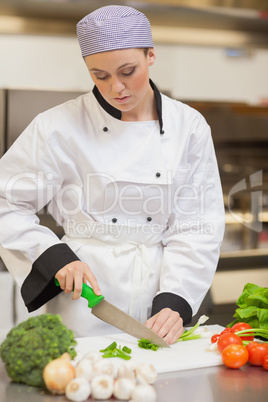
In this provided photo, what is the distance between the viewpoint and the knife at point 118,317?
4.02 ft

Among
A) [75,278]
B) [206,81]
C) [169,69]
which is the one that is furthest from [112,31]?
[206,81]

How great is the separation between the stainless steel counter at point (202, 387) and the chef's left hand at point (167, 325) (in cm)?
15

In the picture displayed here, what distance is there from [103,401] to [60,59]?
241 centimetres

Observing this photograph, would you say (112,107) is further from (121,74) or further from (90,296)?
(90,296)

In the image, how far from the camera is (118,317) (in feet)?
4.15

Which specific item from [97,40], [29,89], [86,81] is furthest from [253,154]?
[97,40]

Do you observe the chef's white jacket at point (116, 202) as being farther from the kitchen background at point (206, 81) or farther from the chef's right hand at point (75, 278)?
the kitchen background at point (206, 81)

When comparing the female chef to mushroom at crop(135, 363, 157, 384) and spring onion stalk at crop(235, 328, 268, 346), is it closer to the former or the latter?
spring onion stalk at crop(235, 328, 268, 346)

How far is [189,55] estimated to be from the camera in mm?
3375

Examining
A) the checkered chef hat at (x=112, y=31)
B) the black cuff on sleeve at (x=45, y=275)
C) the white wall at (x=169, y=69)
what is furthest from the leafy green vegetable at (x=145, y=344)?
the white wall at (x=169, y=69)

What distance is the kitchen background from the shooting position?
110 inches

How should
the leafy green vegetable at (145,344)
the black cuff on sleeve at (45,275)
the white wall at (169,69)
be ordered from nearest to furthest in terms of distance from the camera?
the leafy green vegetable at (145,344), the black cuff on sleeve at (45,275), the white wall at (169,69)

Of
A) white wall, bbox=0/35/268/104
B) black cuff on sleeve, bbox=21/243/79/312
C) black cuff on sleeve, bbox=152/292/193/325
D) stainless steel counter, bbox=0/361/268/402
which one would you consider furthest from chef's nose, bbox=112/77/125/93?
white wall, bbox=0/35/268/104

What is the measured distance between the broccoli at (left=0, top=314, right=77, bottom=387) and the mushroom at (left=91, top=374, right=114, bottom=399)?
0.09 m
